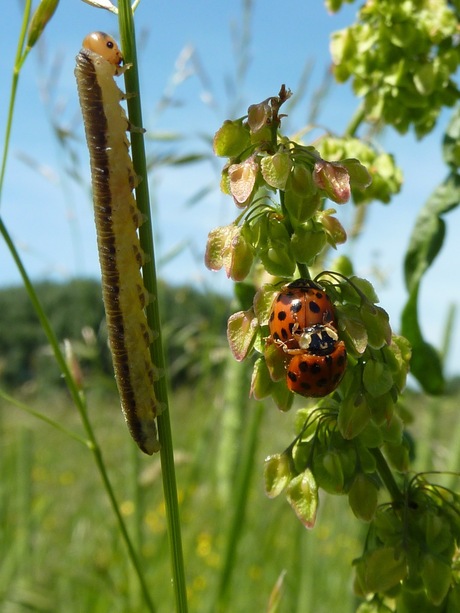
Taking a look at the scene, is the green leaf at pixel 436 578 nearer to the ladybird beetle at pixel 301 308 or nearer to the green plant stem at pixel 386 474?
the green plant stem at pixel 386 474

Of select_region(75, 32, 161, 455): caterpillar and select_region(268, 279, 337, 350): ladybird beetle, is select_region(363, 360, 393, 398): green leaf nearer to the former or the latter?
select_region(268, 279, 337, 350): ladybird beetle

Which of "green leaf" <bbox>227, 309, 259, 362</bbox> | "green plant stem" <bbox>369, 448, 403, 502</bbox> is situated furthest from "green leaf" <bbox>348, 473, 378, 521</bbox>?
"green leaf" <bbox>227, 309, 259, 362</bbox>

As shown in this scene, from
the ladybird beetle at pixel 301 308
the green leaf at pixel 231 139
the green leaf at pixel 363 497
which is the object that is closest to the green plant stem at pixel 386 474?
the green leaf at pixel 363 497

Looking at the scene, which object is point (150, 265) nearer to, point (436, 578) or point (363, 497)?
point (363, 497)

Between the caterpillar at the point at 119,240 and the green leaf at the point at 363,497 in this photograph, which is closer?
the green leaf at the point at 363,497

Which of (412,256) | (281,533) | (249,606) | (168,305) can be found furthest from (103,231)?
(168,305)
